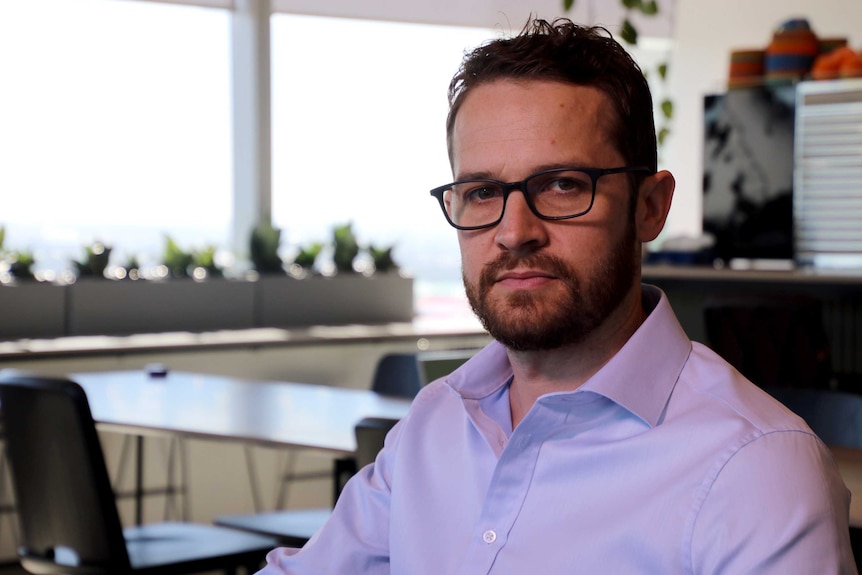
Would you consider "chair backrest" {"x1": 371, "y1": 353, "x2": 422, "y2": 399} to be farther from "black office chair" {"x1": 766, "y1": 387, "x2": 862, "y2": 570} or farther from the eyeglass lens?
the eyeglass lens

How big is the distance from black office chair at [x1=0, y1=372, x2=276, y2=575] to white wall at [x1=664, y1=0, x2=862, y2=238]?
5.69 meters

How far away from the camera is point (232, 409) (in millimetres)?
2982

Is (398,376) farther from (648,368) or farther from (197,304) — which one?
(648,368)

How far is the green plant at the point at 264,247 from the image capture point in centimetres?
551

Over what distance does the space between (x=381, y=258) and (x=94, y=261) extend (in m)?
1.50

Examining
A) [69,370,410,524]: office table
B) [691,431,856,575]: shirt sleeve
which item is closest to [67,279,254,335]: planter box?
[69,370,410,524]: office table

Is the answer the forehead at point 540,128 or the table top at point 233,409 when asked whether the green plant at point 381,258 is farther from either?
the forehead at point 540,128

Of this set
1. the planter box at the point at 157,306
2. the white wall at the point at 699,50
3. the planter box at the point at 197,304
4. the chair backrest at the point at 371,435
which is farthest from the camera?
the white wall at the point at 699,50

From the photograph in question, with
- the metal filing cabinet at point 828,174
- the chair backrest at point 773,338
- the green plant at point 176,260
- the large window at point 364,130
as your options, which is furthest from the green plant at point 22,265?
the metal filing cabinet at point 828,174

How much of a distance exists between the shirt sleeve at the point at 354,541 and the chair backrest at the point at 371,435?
76 cm

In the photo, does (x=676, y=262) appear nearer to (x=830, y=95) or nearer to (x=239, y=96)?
(x=830, y=95)

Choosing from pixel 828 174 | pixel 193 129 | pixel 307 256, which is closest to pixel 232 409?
pixel 307 256

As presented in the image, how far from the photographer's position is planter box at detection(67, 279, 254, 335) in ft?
16.1

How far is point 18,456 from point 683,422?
2079 millimetres
